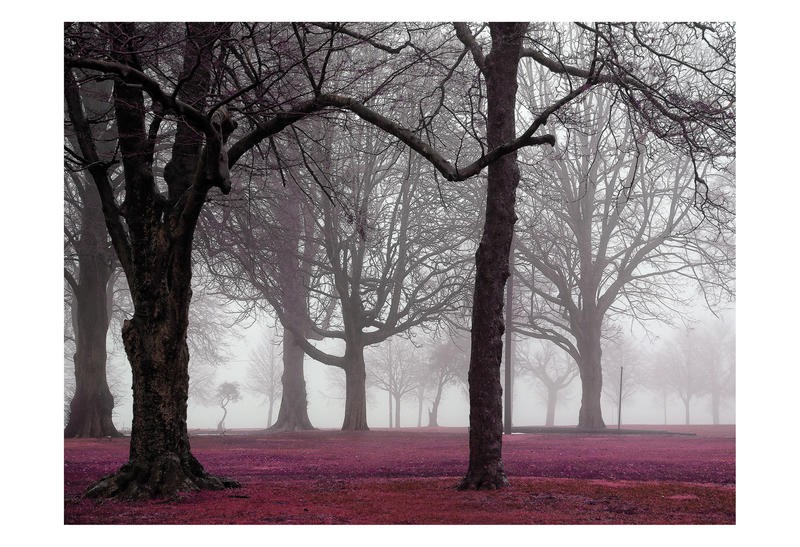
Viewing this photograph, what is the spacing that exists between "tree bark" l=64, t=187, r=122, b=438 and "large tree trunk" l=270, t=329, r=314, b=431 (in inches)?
265

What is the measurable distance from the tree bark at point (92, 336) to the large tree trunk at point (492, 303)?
10.7 m

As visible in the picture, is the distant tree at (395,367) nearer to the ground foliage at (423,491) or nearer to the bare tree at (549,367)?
the bare tree at (549,367)

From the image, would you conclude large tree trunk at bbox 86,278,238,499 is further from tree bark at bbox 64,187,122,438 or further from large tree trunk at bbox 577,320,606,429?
large tree trunk at bbox 577,320,606,429

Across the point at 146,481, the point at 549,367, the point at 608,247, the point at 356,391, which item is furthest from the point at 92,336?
the point at 549,367

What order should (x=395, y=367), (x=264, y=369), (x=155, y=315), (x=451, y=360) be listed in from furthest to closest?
(x=264, y=369) < (x=395, y=367) < (x=451, y=360) < (x=155, y=315)

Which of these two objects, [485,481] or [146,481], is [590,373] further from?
[146,481]

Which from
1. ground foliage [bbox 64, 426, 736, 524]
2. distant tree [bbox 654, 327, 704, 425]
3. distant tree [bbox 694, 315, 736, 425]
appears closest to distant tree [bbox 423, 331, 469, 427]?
distant tree [bbox 654, 327, 704, 425]

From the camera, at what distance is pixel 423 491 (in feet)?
25.9

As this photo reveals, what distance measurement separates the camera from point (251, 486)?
27.9 feet

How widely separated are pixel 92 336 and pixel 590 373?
1331 cm

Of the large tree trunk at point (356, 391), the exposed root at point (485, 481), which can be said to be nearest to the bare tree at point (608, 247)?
the large tree trunk at point (356, 391)

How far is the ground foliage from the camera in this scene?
21.7 ft

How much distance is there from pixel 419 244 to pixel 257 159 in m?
5.69

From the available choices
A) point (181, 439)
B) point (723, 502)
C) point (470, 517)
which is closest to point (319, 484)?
point (181, 439)
